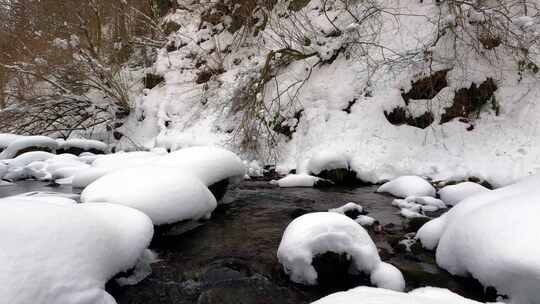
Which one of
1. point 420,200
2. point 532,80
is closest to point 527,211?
point 420,200

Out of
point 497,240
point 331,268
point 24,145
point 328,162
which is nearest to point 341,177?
point 328,162

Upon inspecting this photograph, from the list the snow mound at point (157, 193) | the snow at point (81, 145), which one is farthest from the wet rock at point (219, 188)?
the snow at point (81, 145)

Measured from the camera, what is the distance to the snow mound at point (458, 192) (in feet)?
16.3

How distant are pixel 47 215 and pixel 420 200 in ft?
13.6

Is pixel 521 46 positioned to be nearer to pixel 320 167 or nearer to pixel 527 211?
pixel 320 167

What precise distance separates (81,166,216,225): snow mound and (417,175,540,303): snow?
2307 millimetres

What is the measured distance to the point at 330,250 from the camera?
9.43 ft

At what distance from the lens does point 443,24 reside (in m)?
7.25

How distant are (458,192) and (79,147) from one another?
8.51 m

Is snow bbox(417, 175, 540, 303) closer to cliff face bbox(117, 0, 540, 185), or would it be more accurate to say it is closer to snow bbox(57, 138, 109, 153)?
cliff face bbox(117, 0, 540, 185)

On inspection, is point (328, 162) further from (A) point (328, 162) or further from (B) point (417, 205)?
(B) point (417, 205)

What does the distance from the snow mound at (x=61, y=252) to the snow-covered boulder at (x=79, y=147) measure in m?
7.26

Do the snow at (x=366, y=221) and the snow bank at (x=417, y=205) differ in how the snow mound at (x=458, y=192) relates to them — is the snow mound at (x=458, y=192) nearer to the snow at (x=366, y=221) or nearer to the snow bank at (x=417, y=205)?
the snow bank at (x=417, y=205)

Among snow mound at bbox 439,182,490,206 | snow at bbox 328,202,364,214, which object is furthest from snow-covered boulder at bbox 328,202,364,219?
snow mound at bbox 439,182,490,206
